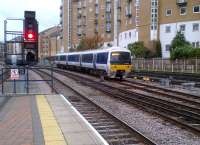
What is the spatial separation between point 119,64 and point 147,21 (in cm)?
4419

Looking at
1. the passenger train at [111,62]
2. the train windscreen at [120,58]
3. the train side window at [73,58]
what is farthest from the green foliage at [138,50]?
the train windscreen at [120,58]

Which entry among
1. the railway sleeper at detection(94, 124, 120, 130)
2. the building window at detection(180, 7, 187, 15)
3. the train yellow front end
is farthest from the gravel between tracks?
the building window at detection(180, 7, 187, 15)

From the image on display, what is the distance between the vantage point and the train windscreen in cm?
3994

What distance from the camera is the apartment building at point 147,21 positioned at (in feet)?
244

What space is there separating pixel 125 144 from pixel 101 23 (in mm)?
118493

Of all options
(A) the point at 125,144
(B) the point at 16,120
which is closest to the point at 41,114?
(B) the point at 16,120

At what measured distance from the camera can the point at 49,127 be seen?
39.5ft

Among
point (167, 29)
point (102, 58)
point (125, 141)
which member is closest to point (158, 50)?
point (167, 29)

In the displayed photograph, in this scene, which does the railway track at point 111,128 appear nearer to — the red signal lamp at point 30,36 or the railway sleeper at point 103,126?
the railway sleeper at point 103,126

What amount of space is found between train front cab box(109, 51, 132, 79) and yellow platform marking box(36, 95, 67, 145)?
22.2 m

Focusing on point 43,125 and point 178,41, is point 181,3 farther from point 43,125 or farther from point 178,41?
point 43,125

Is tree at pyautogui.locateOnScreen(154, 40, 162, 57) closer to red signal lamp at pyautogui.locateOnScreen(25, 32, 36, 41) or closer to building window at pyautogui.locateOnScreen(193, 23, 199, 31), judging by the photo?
building window at pyautogui.locateOnScreen(193, 23, 199, 31)

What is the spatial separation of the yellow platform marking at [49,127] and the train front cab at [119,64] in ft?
72.7

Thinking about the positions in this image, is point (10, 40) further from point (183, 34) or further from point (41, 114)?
point (183, 34)
